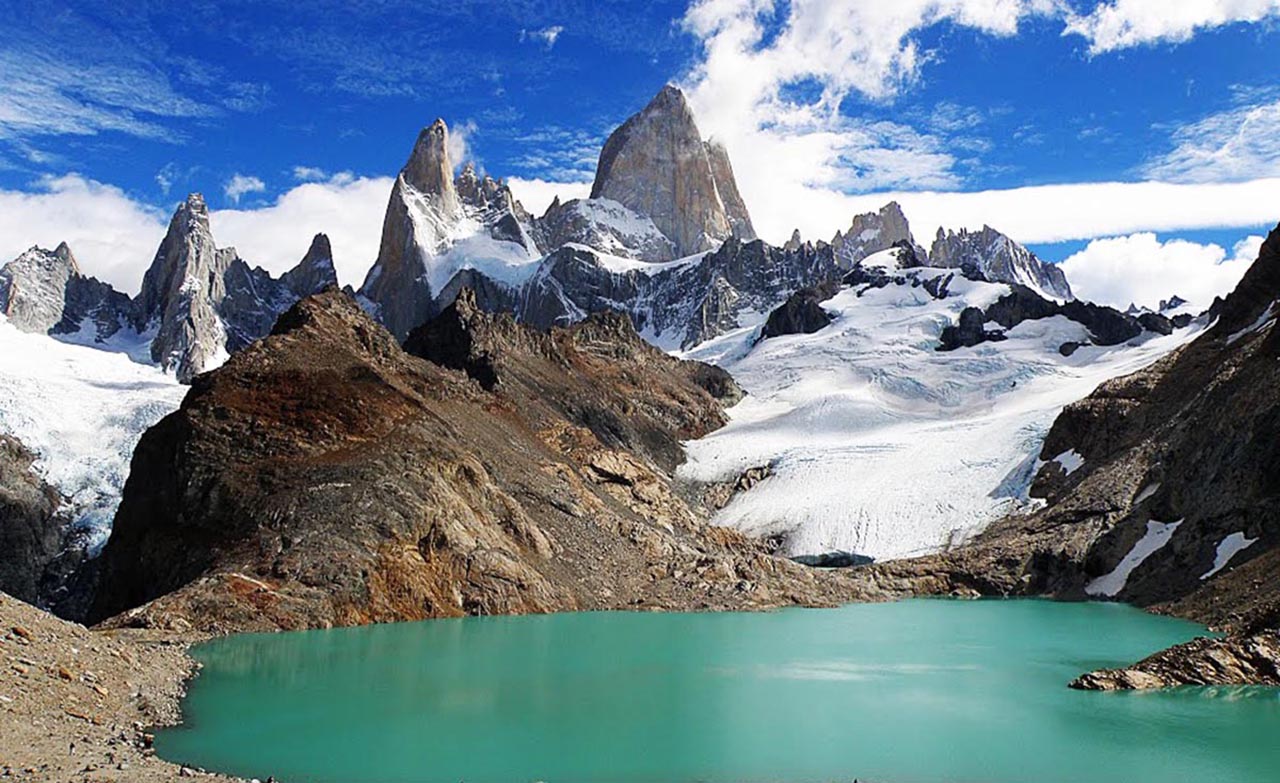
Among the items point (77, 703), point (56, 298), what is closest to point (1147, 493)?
point (77, 703)

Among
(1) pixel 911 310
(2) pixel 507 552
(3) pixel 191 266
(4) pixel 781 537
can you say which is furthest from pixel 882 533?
(3) pixel 191 266

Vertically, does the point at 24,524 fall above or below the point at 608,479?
below

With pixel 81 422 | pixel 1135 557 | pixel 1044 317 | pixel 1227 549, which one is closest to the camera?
pixel 1227 549

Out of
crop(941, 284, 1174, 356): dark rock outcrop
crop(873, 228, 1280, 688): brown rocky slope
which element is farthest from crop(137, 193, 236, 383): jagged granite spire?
crop(873, 228, 1280, 688): brown rocky slope

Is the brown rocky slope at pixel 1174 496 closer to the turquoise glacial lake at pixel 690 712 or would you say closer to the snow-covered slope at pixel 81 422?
the turquoise glacial lake at pixel 690 712

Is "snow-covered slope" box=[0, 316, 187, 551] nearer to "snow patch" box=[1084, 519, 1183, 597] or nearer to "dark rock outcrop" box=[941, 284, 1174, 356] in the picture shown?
"snow patch" box=[1084, 519, 1183, 597]

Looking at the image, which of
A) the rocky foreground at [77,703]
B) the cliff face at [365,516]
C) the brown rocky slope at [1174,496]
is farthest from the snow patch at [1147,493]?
the rocky foreground at [77,703]

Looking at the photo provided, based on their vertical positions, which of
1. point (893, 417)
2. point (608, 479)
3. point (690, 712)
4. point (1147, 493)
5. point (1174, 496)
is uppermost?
point (893, 417)

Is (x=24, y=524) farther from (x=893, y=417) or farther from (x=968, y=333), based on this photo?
(x=968, y=333)
